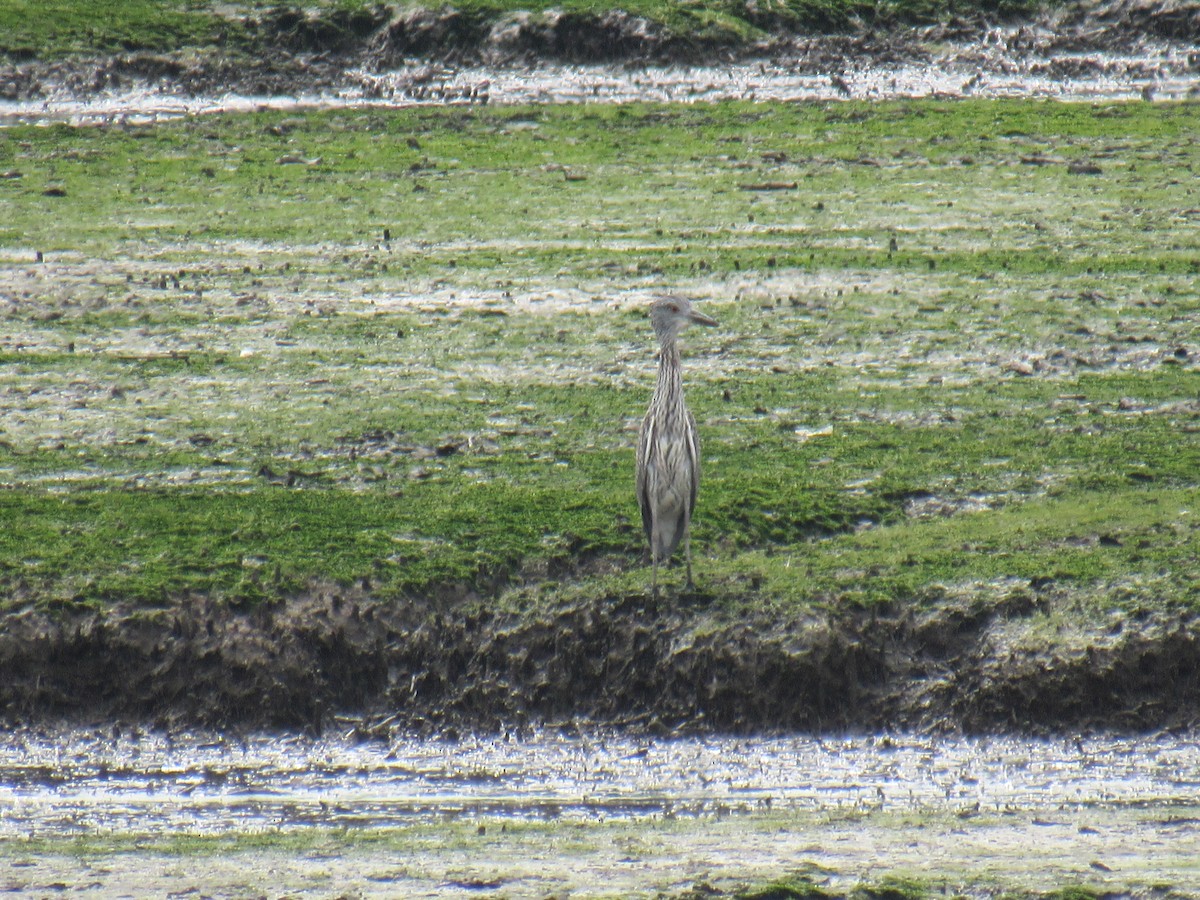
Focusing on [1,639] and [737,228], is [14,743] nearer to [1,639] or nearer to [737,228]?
[1,639]

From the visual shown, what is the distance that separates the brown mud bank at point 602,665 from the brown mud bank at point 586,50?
11916mm

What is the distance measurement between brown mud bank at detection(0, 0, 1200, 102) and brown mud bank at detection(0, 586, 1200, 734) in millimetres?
11916

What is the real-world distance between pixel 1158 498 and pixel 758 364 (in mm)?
3324

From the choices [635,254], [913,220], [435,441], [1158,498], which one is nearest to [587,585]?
[435,441]

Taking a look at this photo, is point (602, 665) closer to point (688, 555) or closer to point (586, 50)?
point (688, 555)

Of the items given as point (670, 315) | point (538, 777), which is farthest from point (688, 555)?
point (670, 315)

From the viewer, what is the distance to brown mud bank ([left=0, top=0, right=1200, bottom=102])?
19328 millimetres

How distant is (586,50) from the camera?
1967 centimetres

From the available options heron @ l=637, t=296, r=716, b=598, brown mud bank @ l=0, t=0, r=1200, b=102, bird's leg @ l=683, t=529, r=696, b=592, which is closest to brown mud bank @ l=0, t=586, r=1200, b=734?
bird's leg @ l=683, t=529, r=696, b=592

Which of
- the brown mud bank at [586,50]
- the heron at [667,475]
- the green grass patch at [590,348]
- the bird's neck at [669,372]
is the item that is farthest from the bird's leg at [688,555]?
the brown mud bank at [586,50]

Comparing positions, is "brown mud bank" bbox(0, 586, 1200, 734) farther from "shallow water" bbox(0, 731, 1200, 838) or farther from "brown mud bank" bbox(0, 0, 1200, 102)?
"brown mud bank" bbox(0, 0, 1200, 102)

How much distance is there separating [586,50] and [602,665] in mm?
13010

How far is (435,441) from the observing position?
33.4 ft

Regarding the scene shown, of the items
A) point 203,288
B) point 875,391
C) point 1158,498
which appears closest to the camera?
point 1158,498
